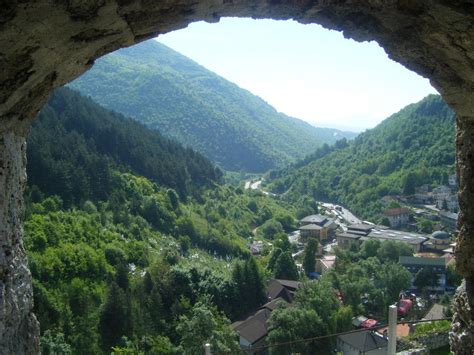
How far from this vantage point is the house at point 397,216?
2665 inches

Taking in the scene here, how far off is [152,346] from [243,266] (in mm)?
9286

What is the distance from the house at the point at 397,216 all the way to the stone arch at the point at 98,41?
67.7 meters

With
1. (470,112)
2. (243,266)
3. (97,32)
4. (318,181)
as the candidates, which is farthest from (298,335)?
(318,181)

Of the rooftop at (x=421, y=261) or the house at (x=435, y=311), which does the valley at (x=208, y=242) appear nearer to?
the rooftop at (x=421, y=261)

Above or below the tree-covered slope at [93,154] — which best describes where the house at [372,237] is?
below

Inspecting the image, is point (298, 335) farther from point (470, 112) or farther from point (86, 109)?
point (86, 109)

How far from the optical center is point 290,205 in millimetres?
85875

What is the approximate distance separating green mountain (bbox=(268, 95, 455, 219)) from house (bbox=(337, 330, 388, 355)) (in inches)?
2074

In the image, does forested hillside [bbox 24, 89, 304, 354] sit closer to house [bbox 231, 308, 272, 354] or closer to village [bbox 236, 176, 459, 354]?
house [bbox 231, 308, 272, 354]

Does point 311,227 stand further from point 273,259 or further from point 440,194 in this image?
point 273,259

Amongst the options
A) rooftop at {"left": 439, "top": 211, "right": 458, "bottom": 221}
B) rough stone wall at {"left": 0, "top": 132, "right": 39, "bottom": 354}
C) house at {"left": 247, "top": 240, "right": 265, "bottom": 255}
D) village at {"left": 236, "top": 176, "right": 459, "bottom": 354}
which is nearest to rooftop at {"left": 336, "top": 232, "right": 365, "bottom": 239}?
village at {"left": 236, "top": 176, "right": 459, "bottom": 354}

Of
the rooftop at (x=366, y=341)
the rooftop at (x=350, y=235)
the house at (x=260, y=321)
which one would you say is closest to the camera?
the rooftop at (x=366, y=341)

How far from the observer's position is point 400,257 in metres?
41.8

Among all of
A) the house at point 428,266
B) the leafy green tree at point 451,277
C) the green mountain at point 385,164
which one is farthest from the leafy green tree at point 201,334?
the green mountain at point 385,164
